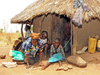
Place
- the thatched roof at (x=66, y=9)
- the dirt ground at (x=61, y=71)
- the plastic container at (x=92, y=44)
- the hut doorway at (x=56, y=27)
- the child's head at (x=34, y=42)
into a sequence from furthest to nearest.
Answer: the hut doorway at (x=56, y=27), the plastic container at (x=92, y=44), the thatched roof at (x=66, y=9), the child's head at (x=34, y=42), the dirt ground at (x=61, y=71)

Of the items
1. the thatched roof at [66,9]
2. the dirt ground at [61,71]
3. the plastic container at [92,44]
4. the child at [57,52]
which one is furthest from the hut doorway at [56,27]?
the dirt ground at [61,71]

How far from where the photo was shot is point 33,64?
506cm

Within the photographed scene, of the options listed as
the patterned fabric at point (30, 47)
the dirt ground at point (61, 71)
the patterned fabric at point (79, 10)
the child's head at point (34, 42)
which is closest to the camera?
→ the dirt ground at point (61, 71)

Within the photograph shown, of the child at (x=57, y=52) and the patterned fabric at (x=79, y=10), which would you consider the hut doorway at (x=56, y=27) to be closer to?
the patterned fabric at (x=79, y=10)

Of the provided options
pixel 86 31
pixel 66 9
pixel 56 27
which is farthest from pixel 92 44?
pixel 56 27

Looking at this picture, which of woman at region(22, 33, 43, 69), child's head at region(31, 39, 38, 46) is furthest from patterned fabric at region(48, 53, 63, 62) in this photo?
child's head at region(31, 39, 38, 46)

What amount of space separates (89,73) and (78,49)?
66.5 inches

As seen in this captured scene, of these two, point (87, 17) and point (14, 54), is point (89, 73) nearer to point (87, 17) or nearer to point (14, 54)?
point (87, 17)

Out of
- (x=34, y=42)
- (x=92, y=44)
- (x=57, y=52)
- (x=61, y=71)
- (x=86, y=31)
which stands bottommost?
(x=61, y=71)

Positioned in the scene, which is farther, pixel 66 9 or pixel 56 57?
pixel 66 9

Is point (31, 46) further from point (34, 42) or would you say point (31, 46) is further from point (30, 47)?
point (34, 42)

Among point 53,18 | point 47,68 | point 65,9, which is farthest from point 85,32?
point 47,68

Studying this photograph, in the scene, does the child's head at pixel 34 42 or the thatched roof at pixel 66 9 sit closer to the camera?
the child's head at pixel 34 42

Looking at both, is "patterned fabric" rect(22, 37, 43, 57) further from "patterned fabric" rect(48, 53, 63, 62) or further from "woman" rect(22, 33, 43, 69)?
"patterned fabric" rect(48, 53, 63, 62)
